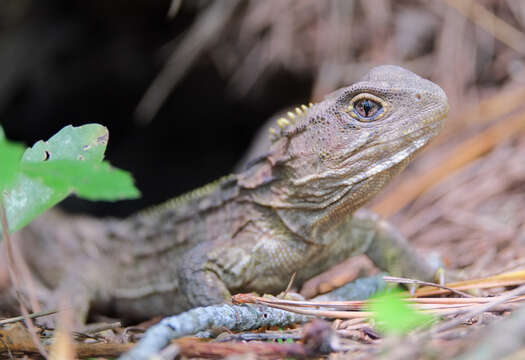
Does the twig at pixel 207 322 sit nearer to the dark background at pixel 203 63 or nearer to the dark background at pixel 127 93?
the dark background at pixel 203 63

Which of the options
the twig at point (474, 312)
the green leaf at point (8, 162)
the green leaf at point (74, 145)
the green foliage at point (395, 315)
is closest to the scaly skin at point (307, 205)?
the twig at point (474, 312)

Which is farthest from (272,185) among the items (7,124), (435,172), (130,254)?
(7,124)

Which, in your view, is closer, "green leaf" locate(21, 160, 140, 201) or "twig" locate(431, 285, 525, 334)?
"green leaf" locate(21, 160, 140, 201)

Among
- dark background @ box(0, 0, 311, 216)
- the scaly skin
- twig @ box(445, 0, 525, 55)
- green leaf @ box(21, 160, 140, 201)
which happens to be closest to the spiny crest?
the scaly skin

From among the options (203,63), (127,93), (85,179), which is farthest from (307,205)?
(127,93)

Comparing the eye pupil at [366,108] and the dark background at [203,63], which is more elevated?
the dark background at [203,63]

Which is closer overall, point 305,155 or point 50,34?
point 305,155

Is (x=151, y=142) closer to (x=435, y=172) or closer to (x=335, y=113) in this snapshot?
(x=435, y=172)

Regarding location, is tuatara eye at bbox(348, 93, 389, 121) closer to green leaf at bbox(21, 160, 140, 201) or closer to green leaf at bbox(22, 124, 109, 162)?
green leaf at bbox(22, 124, 109, 162)
